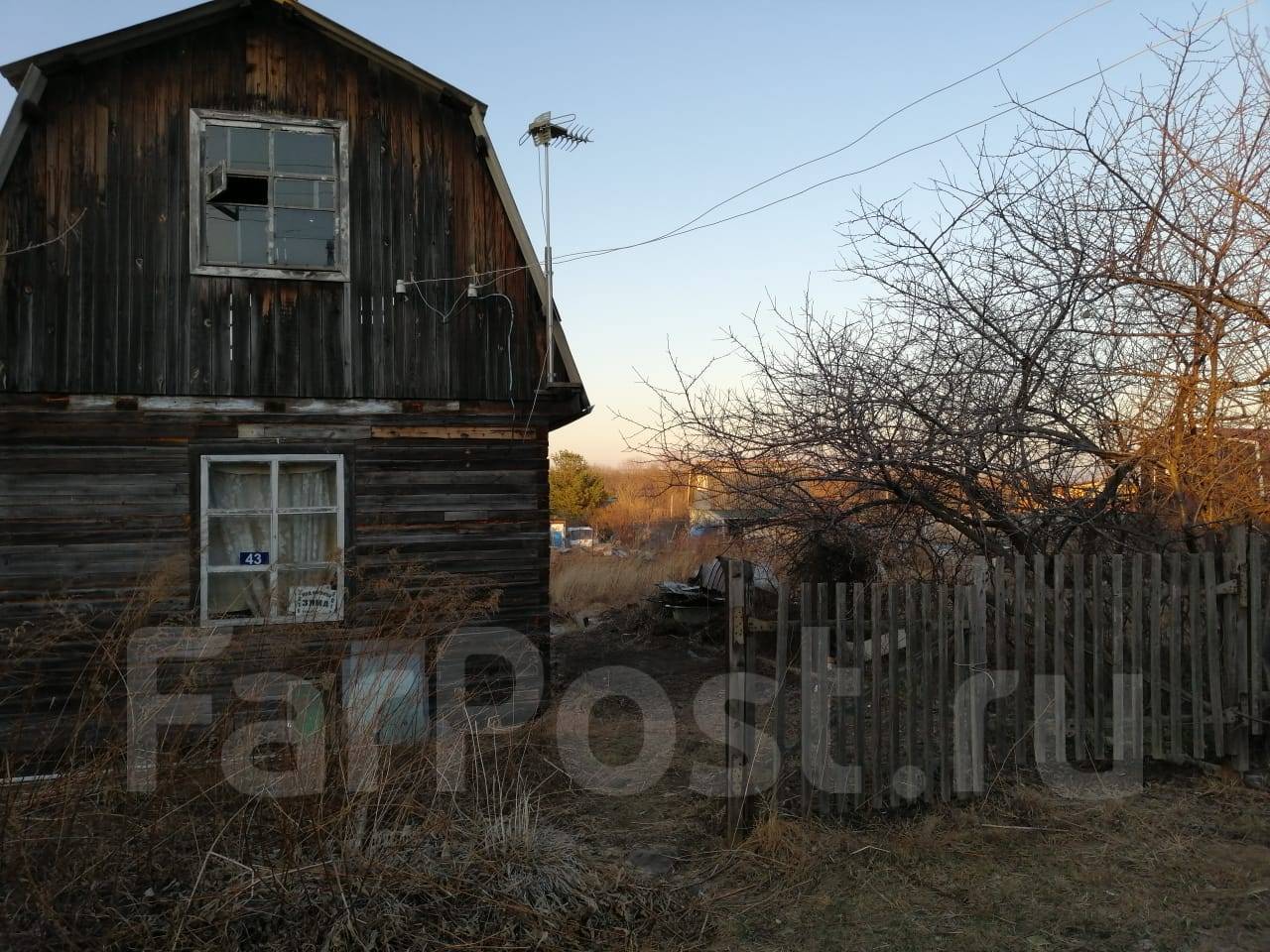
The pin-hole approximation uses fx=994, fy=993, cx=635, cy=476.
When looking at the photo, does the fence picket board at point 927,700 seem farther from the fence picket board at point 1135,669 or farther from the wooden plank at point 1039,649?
the fence picket board at point 1135,669

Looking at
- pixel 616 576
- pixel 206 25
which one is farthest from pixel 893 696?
pixel 616 576

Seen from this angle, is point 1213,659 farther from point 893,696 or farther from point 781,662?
point 781,662

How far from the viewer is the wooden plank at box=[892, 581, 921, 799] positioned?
557 cm

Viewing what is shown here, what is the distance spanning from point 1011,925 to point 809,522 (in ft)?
11.4

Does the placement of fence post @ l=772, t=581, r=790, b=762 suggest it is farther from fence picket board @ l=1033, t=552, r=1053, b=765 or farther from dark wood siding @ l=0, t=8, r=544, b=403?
dark wood siding @ l=0, t=8, r=544, b=403

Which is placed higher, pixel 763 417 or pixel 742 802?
pixel 763 417

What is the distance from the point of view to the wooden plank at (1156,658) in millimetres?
6066

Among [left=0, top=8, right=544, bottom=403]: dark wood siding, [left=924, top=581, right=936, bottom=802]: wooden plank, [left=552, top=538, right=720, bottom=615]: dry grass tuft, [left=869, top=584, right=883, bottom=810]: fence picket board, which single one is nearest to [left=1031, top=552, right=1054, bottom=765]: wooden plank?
[left=924, top=581, right=936, bottom=802]: wooden plank

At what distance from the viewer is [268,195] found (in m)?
8.32

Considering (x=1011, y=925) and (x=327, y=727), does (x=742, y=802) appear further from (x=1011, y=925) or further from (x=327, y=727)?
(x=327, y=727)

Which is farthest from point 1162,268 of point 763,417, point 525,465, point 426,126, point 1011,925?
point 426,126

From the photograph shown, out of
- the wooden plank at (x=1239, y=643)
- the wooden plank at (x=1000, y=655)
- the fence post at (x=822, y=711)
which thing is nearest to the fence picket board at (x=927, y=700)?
the wooden plank at (x=1000, y=655)

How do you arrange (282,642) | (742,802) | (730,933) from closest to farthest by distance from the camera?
(730,933) → (282,642) → (742,802)

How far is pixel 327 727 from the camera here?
4.24m
